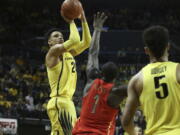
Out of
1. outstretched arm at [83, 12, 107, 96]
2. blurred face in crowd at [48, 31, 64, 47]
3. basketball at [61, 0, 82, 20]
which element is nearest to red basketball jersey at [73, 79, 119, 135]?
outstretched arm at [83, 12, 107, 96]

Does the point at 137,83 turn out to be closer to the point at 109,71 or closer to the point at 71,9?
the point at 109,71

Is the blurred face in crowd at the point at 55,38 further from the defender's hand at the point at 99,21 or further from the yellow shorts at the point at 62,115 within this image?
the defender's hand at the point at 99,21

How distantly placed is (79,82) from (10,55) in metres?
5.39

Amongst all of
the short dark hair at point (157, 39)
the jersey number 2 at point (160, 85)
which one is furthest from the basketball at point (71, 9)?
the jersey number 2 at point (160, 85)

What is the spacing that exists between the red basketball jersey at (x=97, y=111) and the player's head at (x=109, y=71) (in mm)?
62

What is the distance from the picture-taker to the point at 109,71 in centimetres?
418

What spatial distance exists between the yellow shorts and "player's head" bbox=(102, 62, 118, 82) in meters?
1.89

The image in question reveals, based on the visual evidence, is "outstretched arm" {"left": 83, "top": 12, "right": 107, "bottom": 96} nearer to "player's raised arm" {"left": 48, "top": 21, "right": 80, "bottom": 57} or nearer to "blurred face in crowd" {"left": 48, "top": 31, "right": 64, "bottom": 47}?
"player's raised arm" {"left": 48, "top": 21, "right": 80, "bottom": 57}

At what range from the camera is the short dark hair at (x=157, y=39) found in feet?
10.9

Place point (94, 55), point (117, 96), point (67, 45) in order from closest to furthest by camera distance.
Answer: point (117, 96) → point (94, 55) → point (67, 45)

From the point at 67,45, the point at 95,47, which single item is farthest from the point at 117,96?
the point at 67,45

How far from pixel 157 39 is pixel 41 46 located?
A: 16.4 meters

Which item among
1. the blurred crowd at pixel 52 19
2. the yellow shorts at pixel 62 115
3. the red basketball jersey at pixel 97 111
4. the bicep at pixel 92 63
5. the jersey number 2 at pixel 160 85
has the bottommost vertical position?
the yellow shorts at pixel 62 115

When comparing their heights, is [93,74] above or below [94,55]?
below
